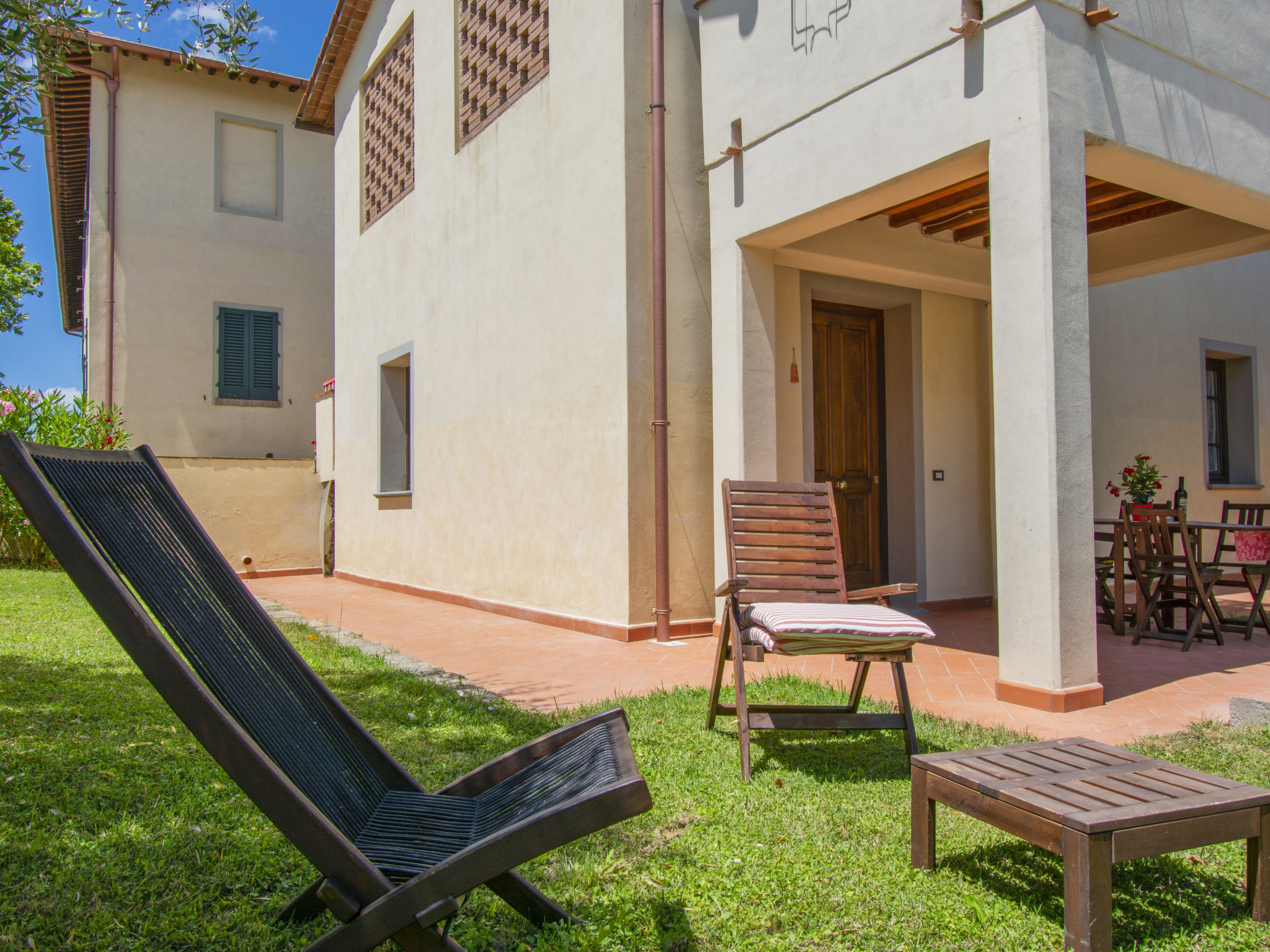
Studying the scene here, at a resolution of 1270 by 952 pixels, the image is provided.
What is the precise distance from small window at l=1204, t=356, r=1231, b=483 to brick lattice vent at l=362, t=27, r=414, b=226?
9390 mm

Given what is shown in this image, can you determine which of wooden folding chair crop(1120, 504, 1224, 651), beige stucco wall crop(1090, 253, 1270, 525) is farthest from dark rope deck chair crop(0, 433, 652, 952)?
beige stucco wall crop(1090, 253, 1270, 525)

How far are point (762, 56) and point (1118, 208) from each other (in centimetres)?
274

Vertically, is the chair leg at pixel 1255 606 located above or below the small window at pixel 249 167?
below

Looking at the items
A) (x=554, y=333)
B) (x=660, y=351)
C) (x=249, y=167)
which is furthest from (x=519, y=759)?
(x=249, y=167)

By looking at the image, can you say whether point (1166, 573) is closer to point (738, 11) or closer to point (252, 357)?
point (738, 11)

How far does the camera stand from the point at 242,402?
1487 cm

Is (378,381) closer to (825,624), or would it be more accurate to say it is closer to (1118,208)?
(1118,208)

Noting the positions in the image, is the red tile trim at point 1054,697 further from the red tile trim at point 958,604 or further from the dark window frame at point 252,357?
the dark window frame at point 252,357

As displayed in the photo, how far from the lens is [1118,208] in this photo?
6.53 meters

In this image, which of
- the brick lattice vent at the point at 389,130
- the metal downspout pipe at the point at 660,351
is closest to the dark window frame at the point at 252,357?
the brick lattice vent at the point at 389,130

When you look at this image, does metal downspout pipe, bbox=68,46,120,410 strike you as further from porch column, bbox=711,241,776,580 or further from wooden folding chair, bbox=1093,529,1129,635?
wooden folding chair, bbox=1093,529,1129,635

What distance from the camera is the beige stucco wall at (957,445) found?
25.3 ft

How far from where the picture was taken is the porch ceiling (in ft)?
19.9

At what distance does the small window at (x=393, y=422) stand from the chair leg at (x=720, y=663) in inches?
306
